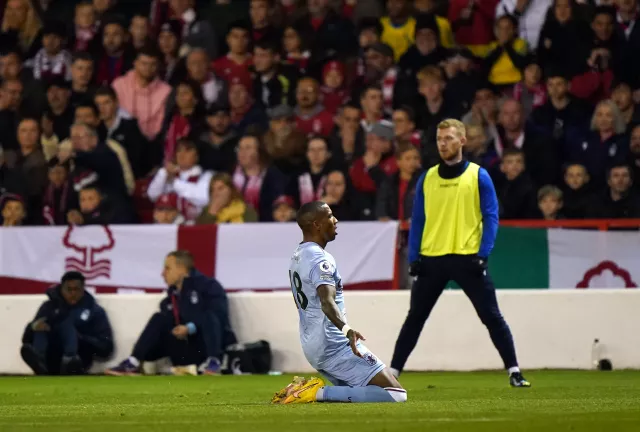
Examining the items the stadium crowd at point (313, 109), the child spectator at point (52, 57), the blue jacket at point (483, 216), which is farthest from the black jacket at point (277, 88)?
the blue jacket at point (483, 216)

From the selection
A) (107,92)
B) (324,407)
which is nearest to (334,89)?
(107,92)

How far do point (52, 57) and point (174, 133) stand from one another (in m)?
3.07

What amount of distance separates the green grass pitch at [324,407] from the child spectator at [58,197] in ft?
13.9

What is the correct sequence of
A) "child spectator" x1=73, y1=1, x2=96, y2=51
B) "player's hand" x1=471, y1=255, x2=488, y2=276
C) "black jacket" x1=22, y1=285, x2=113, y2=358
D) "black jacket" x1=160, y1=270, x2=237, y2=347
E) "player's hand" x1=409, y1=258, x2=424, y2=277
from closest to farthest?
"player's hand" x1=471, y1=255, x2=488, y2=276, "player's hand" x1=409, y1=258, x2=424, y2=277, "black jacket" x1=160, y1=270, x2=237, y2=347, "black jacket" x1=22, y1=285, x2=113, y2=358, "child spectator" x1=73, y1=1, x2=96, y2=51

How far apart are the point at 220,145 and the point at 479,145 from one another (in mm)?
3772

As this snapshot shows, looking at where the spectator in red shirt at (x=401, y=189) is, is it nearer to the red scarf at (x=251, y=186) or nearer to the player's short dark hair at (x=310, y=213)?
the red scarf at (x=251, y=186)

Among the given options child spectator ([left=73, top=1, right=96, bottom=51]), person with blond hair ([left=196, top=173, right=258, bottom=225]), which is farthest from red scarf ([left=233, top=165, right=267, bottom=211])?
child spectator ([left=73, top=1, right=96, bottom=51])

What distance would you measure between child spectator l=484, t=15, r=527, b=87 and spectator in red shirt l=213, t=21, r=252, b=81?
350cm

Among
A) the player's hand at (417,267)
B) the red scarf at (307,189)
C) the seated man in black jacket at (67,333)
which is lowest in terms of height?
the seated man in black jacket at (67,333)

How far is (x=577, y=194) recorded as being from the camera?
53.5 ft

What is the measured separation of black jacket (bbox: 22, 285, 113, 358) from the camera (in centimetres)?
1611

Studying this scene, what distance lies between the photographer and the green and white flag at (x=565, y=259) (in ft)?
51.2

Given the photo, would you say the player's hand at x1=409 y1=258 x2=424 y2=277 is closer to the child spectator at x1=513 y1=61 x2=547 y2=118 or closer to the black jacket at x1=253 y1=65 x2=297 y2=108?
the child spectator at x1=513 y1=61 x2=547 y2=118

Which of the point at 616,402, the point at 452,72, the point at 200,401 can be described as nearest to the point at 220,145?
the point at 452,72
